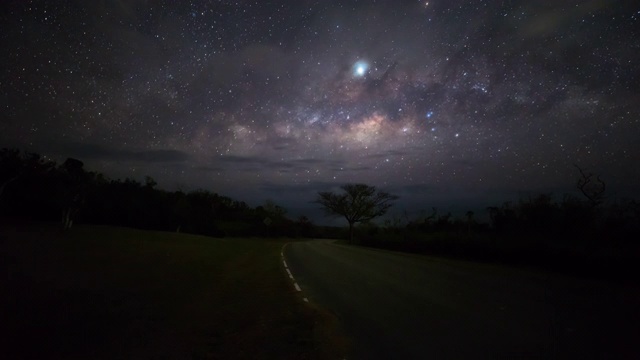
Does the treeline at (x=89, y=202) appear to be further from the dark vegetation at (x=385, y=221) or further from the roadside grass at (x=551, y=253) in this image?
the roadside grass at (x=551, y=253)

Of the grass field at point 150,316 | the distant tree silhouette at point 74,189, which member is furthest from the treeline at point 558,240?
the distant tree silhouette at point 74,189

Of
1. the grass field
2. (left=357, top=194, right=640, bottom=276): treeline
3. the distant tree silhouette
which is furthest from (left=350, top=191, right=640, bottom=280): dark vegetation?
the distant tree silhouette

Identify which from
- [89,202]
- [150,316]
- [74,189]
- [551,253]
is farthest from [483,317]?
[89,202]

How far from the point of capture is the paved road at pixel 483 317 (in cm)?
664

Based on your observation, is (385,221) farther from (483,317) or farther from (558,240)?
(483,317)

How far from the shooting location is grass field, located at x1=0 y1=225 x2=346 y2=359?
6.77 metres

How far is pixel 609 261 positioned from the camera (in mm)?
17828

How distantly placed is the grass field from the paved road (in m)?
0.94

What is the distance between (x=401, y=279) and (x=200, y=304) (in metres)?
7.92

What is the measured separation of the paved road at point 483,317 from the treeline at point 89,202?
31587 mm

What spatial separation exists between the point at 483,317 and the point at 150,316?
7.34 metres

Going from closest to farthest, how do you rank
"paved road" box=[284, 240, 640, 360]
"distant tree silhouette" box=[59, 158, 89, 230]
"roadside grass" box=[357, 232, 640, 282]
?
"paved road" box=[284, 240, 640, 360], "roadside grass" box=[357, 232, 640, 282], "distant tree silhouette" box=[59, 158, 89, 230]

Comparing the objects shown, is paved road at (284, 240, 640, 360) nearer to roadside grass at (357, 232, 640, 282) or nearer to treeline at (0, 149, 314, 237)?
roadside grass at (357, 232, 640, 282)

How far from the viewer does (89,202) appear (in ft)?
176
